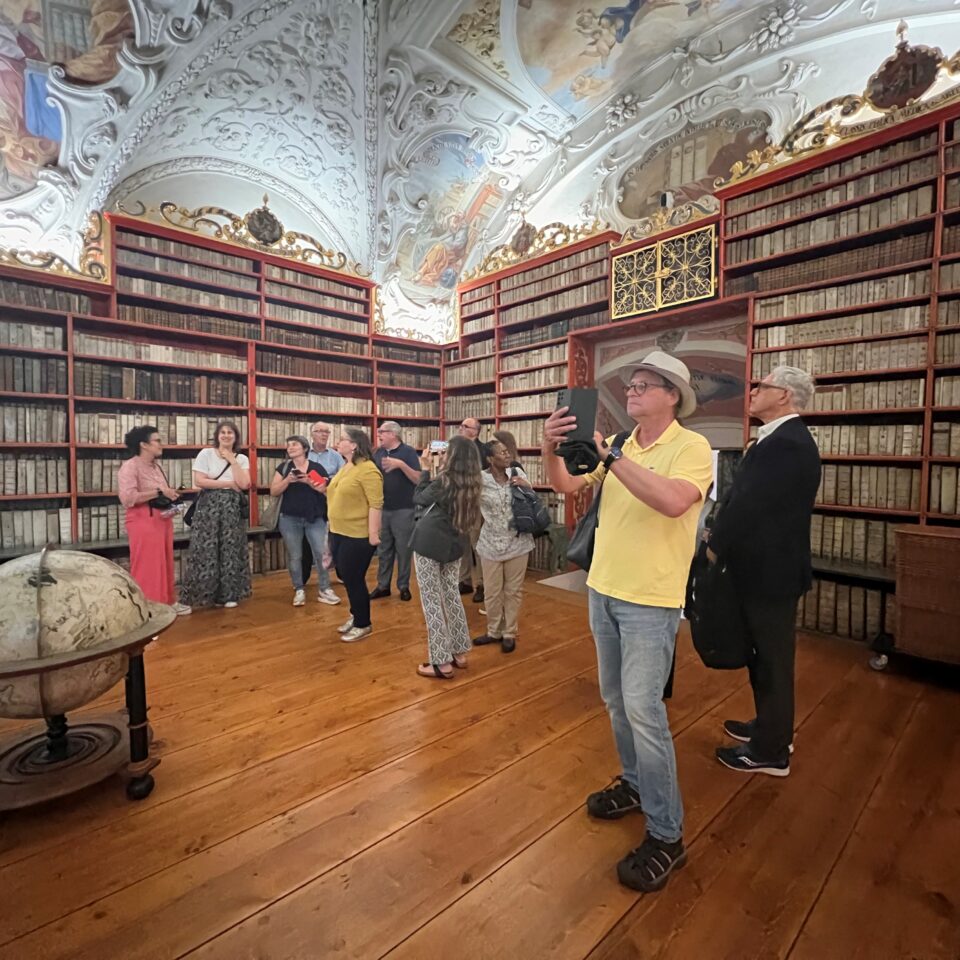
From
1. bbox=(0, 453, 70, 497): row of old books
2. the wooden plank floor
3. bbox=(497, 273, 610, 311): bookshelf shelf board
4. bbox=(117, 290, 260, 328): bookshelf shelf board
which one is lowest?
the wooden plank floor

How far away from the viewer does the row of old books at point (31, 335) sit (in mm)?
4582

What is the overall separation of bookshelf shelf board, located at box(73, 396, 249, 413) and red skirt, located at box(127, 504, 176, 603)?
6.87 ft

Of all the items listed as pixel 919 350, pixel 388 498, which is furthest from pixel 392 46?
pixel 919 350

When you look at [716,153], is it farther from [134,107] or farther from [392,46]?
[134,107]

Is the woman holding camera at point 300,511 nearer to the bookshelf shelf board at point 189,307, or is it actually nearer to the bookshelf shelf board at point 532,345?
the bookshelf shelf board at point 189,307

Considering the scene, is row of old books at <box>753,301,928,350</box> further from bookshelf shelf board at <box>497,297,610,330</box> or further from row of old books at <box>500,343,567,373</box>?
row of old books at <box>500,343,567,373</box>

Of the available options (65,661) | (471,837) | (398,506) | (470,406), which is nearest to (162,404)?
(398,506)

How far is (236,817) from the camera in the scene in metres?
1.88

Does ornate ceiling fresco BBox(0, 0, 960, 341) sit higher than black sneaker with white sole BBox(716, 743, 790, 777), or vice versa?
ornate ceiling fresco BBox(0, 0, 960, 341)

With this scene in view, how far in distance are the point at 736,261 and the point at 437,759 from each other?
15.3 ft

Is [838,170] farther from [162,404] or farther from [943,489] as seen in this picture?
[162,404]

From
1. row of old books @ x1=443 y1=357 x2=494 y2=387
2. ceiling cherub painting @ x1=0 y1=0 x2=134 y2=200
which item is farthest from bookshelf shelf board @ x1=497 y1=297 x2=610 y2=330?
ceiling cherub painting @ x1=0 y1=0 x2=134 y2=200

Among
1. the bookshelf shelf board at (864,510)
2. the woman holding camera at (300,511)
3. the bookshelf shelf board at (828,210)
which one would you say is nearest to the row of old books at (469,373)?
the woman holding camera at (300,511)

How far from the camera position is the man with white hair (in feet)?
15.6
